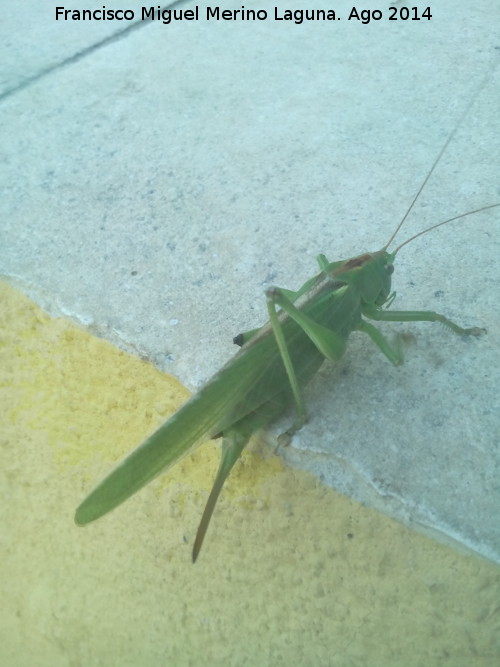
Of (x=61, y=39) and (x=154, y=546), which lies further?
(x=61, y=39)

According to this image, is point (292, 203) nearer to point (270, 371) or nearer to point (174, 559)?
point (270, 371)

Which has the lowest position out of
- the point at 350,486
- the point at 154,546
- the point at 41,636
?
the point at 41,636

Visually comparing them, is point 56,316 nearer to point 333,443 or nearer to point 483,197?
point 333,443

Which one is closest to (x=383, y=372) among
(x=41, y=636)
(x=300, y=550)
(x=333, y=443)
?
(x=333, y=443)

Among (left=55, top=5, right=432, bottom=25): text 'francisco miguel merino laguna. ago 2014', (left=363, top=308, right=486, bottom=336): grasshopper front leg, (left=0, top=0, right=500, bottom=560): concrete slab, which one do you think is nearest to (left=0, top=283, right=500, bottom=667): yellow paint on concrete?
(left=0, top=0, right=500, bottom=560): concrete slab

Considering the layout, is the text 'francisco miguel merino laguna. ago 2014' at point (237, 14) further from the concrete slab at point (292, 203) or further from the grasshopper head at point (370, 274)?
the grasshopper head at point (370, 274)
